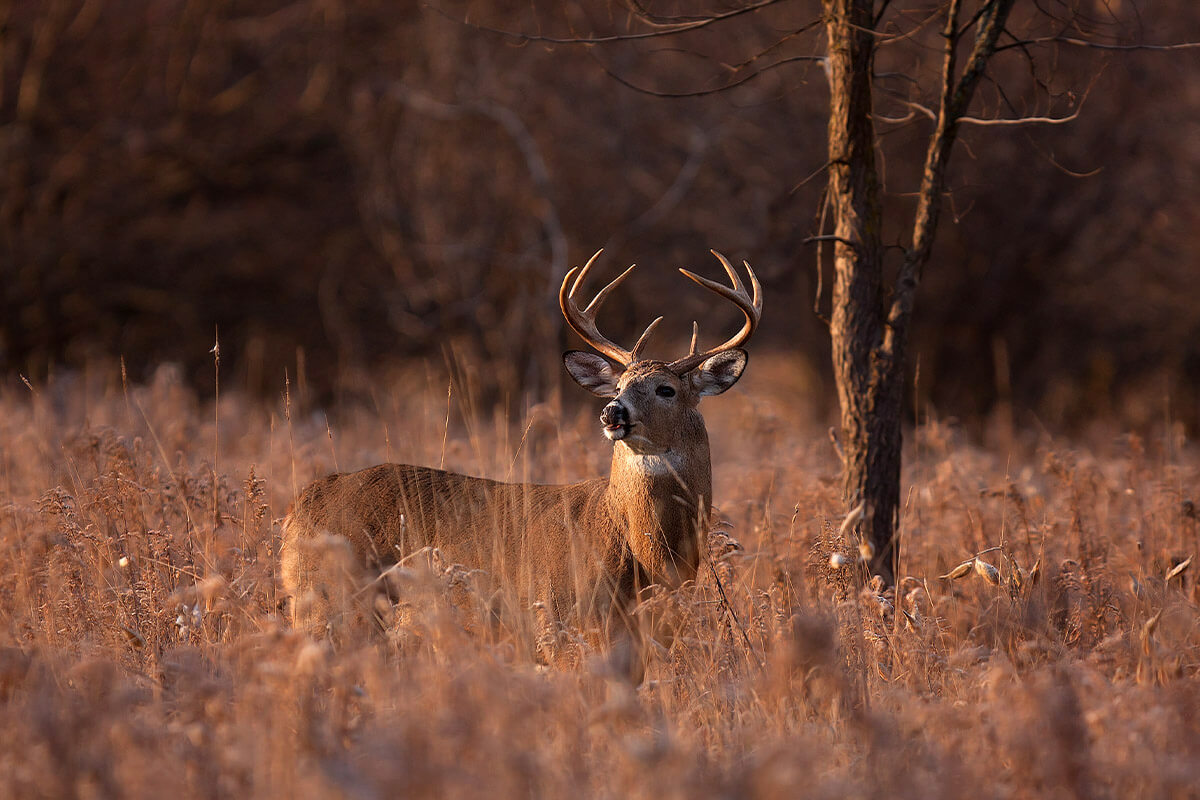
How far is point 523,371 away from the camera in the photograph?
55.1 ft

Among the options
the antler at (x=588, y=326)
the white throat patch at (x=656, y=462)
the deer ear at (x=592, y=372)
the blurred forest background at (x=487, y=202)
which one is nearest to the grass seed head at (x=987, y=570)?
the white throat patch at (x=656, y=462)

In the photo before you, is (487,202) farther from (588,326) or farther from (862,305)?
(862,305)

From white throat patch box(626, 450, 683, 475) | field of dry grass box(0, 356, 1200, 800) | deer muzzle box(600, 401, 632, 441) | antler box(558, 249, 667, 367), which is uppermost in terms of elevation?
antler box(558, 249, 667, 367)

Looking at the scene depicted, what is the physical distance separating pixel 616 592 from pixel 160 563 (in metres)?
2.00

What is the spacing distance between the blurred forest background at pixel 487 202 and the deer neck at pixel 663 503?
7287 millimetres

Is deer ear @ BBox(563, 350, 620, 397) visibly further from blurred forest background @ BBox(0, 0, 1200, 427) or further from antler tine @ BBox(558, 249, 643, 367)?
blurred forest background @ BBox(0, 0, 1200, 427)

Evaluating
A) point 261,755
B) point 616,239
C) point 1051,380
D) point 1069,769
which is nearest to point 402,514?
point 261,755

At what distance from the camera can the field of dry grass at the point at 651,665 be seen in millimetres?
3004

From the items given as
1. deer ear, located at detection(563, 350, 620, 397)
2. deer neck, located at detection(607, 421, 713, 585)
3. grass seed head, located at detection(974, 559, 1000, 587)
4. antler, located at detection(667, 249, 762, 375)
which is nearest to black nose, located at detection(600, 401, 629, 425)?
deer neck, located at detection(607, 421, 713, 585)

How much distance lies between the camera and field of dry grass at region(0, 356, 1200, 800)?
9.86ft

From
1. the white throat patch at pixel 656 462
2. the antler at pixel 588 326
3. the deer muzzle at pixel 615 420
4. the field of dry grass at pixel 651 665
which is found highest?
the antler at pixel 588 326

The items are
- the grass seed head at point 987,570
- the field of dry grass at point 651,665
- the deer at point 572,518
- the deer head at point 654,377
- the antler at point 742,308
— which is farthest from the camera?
the antler at point 742,308

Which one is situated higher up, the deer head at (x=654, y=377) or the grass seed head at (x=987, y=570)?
the deer head at (x=654, y=377)

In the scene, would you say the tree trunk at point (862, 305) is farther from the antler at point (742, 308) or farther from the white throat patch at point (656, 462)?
the white throat patch at point (656, 462)
